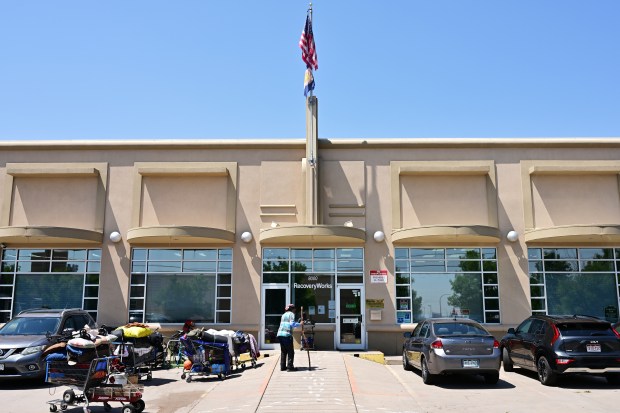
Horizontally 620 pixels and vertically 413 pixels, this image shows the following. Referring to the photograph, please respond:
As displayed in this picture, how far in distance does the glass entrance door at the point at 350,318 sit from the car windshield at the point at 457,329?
625 centimetres

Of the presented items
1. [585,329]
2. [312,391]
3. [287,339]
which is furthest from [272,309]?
[585,329]

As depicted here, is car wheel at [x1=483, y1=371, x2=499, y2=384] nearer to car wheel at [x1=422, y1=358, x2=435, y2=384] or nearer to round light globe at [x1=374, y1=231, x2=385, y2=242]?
car wheel at [x1=422, y1=358, x2=435, y2=384]

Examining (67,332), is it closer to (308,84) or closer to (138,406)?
(138,406)

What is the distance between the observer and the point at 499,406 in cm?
1080

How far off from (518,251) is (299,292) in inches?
313

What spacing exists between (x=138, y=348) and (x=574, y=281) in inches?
593

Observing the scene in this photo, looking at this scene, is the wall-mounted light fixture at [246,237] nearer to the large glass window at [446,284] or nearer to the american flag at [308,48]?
the large glass window at [446,284]

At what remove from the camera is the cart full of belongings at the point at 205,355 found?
1388cm

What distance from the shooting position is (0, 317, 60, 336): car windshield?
14.2 metres

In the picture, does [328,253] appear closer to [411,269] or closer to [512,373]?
[411,269]

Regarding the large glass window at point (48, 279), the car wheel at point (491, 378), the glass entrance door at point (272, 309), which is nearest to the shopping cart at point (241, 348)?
the glass entrance door at point (272, 309)

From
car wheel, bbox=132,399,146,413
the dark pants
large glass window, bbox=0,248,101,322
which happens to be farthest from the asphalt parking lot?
large glass window, bbox=0,248,101,322

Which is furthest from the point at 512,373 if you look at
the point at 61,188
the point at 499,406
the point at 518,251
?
the point at 61,188

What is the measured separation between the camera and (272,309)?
19844 mm
